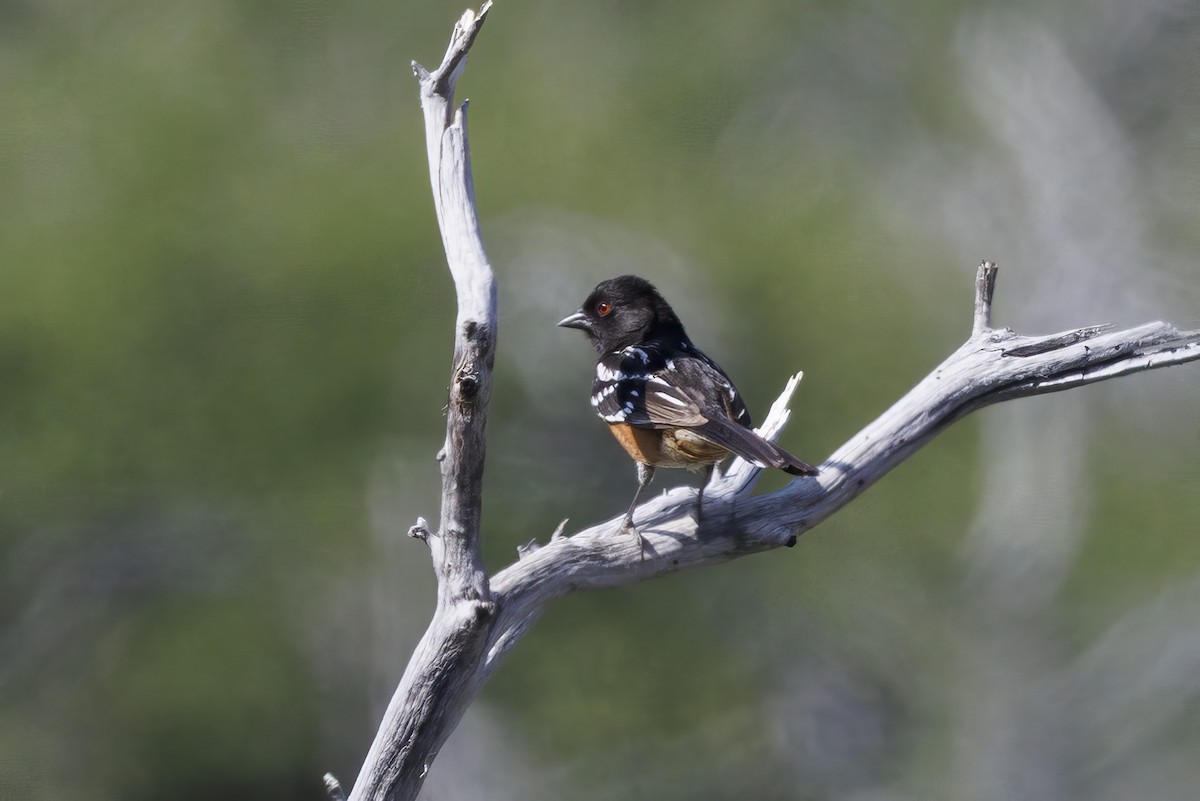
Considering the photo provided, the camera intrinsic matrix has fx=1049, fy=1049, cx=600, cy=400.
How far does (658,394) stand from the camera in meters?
2.62

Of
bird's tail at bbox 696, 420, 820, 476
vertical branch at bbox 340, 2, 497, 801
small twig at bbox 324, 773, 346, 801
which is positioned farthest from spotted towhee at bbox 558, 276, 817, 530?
small twig at bbox 324, 773, 346, 801

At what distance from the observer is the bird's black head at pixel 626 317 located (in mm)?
3160

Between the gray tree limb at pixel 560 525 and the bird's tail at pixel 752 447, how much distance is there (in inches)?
11.1

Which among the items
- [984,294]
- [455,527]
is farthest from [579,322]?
[455,527]

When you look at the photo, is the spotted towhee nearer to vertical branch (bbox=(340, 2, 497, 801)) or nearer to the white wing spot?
the white wing spot

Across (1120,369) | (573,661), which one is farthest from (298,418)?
(1120,369)

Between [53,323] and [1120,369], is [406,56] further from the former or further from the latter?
[1120,369]

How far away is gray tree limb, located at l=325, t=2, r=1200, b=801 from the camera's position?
202 cm

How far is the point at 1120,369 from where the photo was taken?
2.55 meters

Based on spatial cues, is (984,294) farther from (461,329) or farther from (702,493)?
(461,329)

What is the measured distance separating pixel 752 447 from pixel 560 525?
1.56ft

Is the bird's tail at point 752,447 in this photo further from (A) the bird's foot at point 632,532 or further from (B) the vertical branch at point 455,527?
(B) the vertical branch at point 455,527

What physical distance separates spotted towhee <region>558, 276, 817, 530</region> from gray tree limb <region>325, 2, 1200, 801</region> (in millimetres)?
114

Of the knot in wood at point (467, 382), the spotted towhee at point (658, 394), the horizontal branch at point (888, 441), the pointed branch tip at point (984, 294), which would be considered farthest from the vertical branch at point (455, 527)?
the pointed branch tip at point (984, 294)
